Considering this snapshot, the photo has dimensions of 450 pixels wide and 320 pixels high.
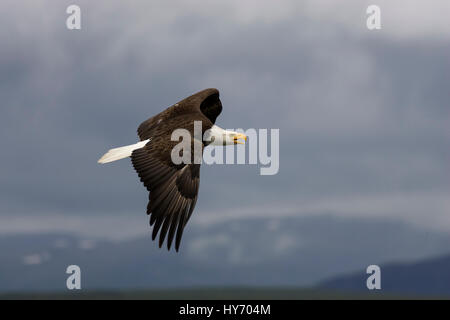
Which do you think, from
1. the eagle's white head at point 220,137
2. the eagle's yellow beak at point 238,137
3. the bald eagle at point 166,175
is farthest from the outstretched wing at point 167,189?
the eagle's yellow beak at point 238,137

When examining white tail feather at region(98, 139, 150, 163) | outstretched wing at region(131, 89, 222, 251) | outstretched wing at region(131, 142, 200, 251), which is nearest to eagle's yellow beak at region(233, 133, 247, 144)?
outstretched wing at region(131, 89, 222, 251)

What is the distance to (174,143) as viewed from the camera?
9859mm

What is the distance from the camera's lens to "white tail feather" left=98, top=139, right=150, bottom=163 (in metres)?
10.2

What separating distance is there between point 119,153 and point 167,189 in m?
1.41

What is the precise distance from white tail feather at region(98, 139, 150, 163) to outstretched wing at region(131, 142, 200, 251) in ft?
1.38

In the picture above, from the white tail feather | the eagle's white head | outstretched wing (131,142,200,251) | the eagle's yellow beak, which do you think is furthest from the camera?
the eagle's yellow beak

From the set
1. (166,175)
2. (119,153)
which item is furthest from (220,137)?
(166,175)

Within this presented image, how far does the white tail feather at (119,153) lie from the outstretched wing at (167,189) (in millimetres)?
420

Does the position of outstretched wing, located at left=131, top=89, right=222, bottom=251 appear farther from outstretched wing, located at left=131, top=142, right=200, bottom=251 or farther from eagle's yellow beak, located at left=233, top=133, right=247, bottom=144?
eagle's yellow beak, located at left=233, top=133, right=247, bottom=144

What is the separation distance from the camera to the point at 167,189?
365 inches
